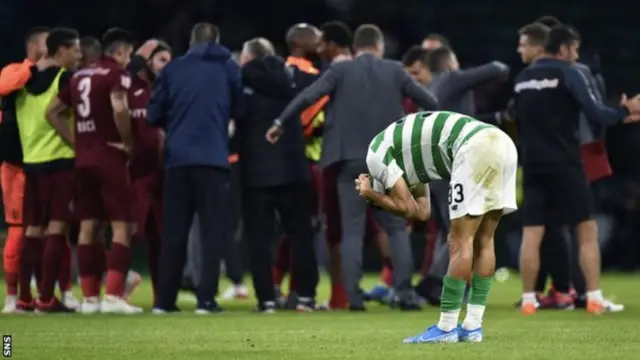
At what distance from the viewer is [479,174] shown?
10.3 meters

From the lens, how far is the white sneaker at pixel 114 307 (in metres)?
14.1

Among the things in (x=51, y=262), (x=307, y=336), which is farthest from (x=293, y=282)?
(x=307, y=336)

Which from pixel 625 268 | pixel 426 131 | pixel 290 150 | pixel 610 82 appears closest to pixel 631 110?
pixel 290 150

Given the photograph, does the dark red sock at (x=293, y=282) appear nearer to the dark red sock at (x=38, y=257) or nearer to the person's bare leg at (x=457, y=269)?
the dark red sock at (x=38, y=257)

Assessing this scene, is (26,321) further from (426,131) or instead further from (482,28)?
(482,28)

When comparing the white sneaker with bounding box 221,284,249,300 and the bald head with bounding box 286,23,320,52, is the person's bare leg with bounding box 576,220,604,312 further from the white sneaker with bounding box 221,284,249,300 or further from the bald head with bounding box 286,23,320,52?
the white sneaker with bounding box 221,284,249,300

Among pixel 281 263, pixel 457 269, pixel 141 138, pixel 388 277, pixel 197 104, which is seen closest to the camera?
pixel 457 269

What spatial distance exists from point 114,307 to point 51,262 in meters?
0.66

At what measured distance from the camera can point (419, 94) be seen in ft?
47.0

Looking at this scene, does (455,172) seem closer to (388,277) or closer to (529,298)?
(529,298)

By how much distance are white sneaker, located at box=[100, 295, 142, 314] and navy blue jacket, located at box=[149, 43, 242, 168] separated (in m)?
1.20

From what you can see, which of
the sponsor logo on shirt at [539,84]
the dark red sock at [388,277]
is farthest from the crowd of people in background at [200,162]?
the dark red sock at [388,277]

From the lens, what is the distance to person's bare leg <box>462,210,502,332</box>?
10414 mm

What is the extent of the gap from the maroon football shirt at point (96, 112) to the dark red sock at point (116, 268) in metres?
0.75
